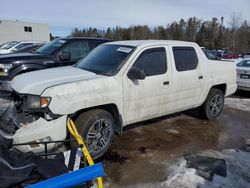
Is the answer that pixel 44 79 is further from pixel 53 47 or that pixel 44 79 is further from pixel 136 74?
pixel 53 47

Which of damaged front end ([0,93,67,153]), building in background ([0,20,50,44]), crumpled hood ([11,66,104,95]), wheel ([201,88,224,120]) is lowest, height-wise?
wheel ([201,88,224,120])

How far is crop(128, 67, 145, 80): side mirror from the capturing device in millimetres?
4086

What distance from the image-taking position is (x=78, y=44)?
7.80 m

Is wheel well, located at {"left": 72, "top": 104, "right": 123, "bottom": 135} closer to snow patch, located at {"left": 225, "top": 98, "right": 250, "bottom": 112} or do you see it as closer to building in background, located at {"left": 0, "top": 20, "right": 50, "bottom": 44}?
snow patch, located at {"left": 225, "top": 98, "right": 250, "bottom": 112}

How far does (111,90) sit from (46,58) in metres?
3.78

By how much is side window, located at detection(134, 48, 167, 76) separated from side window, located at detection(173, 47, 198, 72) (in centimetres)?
36

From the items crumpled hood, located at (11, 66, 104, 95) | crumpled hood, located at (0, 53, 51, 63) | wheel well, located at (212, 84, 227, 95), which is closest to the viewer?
crumpled hood, located at (11, 66, 104, 95)

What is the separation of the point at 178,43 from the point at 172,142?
2.00m

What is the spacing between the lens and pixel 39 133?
10.8 ft

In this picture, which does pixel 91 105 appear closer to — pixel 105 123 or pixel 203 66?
pixel 105 123

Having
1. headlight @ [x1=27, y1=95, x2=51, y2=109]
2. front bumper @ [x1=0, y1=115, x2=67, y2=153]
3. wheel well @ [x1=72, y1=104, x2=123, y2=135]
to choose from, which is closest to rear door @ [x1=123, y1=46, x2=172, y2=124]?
wheel well @ [x1=72, y1=104, x2=123, y2=135]

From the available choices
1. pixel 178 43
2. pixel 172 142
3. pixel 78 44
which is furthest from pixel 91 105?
pixel 78 44

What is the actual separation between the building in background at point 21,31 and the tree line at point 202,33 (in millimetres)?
25805

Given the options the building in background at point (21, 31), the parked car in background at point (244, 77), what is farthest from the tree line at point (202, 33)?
the parked car in background at point (244, 77)
